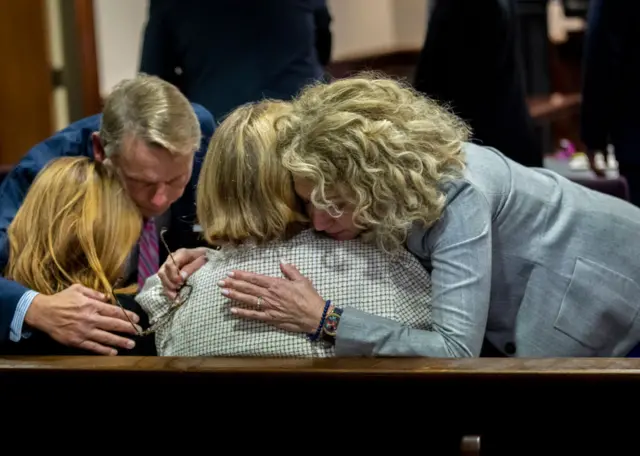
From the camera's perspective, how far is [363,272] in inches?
69.2

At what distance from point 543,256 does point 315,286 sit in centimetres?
46

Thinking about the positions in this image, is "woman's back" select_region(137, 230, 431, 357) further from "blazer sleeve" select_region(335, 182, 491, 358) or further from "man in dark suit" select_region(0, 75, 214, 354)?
"man in dark suit" select_region(0, 75, 214, 354)

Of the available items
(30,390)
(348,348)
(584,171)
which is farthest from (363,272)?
(584,171)

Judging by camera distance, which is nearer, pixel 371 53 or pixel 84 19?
pixel 84 19

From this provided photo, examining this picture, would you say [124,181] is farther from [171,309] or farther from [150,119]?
[171,309]

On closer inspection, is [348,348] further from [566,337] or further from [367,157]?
[566,337]

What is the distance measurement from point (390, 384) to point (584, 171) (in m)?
2.29

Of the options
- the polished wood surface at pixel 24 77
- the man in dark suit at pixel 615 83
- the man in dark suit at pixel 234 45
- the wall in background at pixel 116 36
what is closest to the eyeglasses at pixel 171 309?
the man in dark suit at pixel 234 45

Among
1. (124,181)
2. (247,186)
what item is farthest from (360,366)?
(124,181)

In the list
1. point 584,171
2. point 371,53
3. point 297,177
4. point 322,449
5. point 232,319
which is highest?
point 297,177

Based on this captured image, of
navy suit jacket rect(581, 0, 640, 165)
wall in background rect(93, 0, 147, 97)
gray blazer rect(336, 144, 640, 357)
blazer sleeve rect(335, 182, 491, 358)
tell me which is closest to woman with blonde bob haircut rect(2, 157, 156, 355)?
blazer sleeve rect(335, 182, 491, 358)

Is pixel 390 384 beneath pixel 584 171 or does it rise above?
above

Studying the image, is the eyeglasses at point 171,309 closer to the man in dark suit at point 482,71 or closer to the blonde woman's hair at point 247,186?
the blonde woman's hair at point 247,186

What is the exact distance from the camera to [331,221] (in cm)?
181
